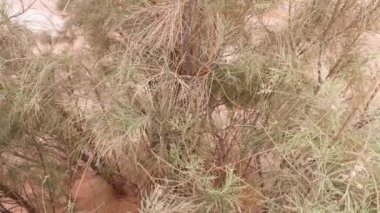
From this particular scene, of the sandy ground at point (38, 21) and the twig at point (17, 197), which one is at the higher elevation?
the sandy ground at point (38, 21)

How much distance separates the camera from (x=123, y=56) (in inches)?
77.8

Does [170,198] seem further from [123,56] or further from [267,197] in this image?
[123,56]

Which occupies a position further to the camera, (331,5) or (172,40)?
(331,5)

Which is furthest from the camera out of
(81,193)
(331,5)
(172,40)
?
(81,193)

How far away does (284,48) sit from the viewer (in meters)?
2.06

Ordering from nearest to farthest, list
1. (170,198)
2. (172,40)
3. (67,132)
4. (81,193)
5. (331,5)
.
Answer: (170,198) < (172,40) < (331,5) < (67,132) < (81,193)

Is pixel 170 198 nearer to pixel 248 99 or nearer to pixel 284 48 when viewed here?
pixel 248 99

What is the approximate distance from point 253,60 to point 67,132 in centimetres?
78

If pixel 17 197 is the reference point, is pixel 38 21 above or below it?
above

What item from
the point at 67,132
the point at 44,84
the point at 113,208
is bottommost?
the point at 113,208

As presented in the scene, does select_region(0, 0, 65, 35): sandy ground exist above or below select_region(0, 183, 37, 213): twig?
above

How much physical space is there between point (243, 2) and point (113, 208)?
3.56ft

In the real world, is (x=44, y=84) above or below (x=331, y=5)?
below

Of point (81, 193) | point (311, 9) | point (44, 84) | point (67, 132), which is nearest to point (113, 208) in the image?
point (81, 193)
